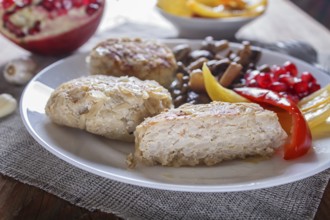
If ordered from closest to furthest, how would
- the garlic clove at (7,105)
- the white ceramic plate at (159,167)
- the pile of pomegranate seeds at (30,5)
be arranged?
the white ceramic plate at (159,167) < the garlic clove at (7,105) < the pile of pomegranate seeds at (30,5)

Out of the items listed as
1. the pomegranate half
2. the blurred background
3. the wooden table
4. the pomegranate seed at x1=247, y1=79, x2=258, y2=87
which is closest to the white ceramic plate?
the wooden table

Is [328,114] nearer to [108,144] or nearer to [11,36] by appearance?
[108,144]

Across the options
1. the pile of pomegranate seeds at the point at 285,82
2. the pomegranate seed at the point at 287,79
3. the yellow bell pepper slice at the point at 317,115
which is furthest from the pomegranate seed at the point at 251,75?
the yellow bell pepper slice at the point at 317,115

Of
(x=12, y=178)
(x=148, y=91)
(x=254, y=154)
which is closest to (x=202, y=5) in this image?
(x=148, y=91)

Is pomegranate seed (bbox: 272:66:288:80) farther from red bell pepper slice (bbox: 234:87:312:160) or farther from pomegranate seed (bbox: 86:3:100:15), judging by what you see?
pomegranate seed (bbox: 86:3:100:15)

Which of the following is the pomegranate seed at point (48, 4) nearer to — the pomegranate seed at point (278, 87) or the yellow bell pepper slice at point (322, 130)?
the pomegranate seed at point (278, 87)
